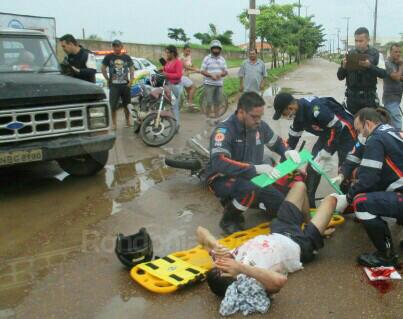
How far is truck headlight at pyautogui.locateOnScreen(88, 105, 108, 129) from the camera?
5777 millimetres

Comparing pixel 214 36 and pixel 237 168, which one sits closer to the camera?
pixel 237 168

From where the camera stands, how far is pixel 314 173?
486 centimetres

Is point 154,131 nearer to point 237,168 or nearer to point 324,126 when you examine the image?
point 324,126

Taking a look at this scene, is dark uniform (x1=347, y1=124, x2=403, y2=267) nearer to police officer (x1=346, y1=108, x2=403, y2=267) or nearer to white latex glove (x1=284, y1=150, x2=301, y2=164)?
police officer (x1=346, y1=108, x2=403, y2=267)

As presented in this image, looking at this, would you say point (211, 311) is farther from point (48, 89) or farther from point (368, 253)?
point (48, 89)

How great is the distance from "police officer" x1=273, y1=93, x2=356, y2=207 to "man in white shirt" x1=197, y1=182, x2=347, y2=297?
97 centimetres

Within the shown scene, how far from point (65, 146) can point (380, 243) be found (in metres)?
3.60

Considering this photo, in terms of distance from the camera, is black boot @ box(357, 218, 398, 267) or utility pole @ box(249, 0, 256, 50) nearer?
black boot @ box(357, 218, 398, 267)

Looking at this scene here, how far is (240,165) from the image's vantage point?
4.23m

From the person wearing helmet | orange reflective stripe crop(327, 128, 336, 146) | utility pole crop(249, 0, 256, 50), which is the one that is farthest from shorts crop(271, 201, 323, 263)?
utility pole crop(249, 0, 256, 50)

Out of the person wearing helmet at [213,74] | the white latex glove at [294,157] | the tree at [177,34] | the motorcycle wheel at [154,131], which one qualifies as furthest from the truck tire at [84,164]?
the tree at [177,34]

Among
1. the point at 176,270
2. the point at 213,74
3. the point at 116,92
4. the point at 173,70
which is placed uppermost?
the point at 173,70

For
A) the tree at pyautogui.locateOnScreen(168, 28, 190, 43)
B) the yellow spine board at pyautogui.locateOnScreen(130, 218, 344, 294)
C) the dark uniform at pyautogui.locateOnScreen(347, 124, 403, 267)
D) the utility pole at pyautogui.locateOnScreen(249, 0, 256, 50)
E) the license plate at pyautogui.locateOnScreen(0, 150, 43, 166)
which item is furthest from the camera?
the tree at pyautogui.locateOnScreen(168, 28, 190, 43)

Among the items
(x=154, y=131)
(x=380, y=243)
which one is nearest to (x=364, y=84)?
(x=380, y=243)
